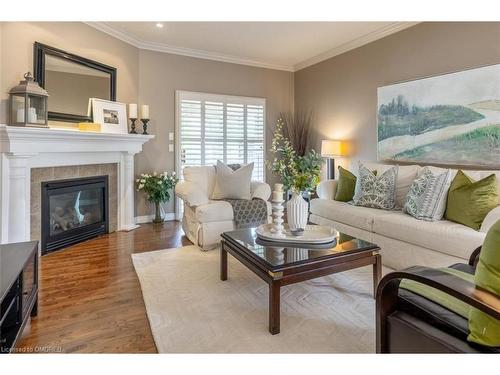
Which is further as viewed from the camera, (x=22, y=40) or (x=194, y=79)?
(x=194, y=79)

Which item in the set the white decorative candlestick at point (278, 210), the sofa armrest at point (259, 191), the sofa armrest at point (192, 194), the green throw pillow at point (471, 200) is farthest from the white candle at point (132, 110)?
the green throw pillow at point (471, 200)

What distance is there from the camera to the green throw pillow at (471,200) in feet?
8.41

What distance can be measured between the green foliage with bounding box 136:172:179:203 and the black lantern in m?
1.63

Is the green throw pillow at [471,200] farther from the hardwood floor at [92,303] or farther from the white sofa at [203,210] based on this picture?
the hardwood floor at [92,303]

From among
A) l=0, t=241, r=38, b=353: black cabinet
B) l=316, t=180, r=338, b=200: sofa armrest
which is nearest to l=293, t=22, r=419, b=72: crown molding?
l=316, t=180, r=338, b=200: sofa armrest

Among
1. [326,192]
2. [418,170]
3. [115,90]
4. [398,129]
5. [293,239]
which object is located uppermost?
[115,90]

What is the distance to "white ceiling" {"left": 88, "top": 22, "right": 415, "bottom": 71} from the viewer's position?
13.0ft

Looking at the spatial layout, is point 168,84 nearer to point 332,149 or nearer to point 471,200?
point 332,149

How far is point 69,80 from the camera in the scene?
145 inches
